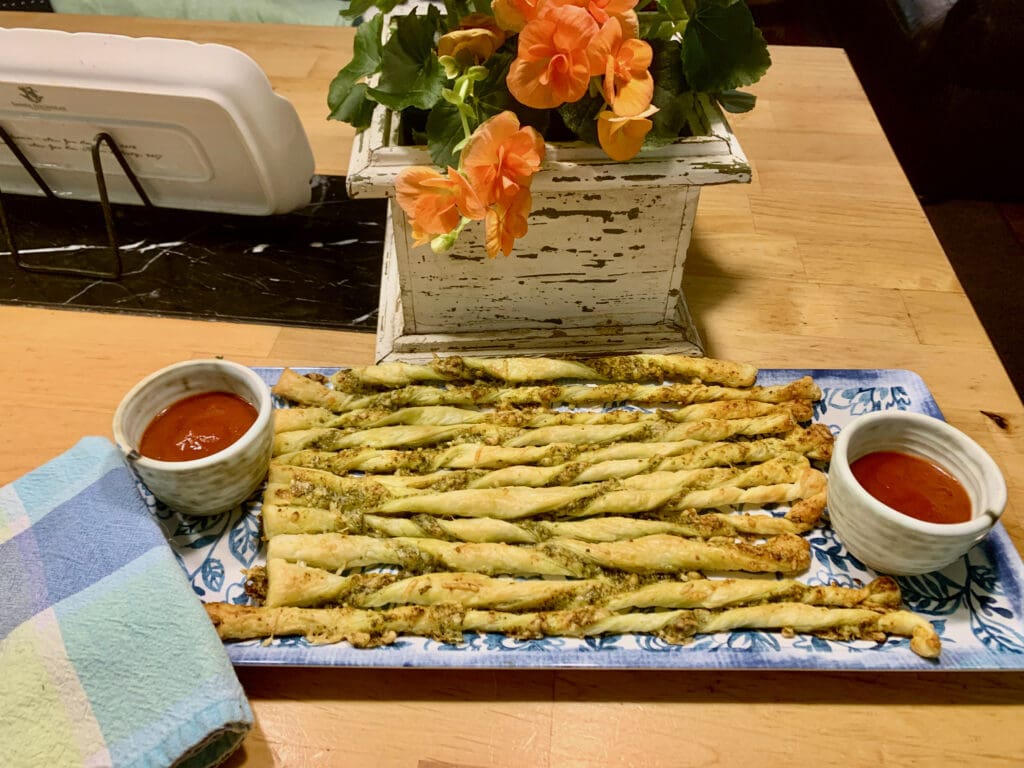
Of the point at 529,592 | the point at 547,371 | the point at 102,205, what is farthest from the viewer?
the point at 102,205

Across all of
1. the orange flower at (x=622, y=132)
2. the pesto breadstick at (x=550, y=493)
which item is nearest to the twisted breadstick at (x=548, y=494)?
the pesto breadstick at (x=550, y=493)

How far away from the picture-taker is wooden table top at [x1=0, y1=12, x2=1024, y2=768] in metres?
0.69

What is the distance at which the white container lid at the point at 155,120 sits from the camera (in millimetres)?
966

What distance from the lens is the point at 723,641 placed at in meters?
0.73

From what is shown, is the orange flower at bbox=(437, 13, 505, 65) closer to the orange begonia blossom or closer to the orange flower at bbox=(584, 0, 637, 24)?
the orange begonia blossom

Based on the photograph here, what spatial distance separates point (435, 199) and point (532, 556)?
14.7 inches

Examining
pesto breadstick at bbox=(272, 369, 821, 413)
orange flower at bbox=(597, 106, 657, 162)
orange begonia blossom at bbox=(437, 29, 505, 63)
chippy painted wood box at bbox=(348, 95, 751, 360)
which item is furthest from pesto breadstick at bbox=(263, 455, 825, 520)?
orange begonia blossom at bbox=(437, 29, 505, 63)

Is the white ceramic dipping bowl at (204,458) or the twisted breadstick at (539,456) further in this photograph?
the twisted breadstick at (539,456)

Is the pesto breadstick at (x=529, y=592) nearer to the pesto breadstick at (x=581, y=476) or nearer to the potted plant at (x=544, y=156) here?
the pesto breadstick at (x=581, y=476)

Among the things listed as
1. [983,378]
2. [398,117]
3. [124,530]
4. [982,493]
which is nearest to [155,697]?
[124,530]

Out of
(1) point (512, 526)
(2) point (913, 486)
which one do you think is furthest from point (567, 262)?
(2) point (913, 486)

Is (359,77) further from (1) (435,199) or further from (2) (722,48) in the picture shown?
(2) (722,48)

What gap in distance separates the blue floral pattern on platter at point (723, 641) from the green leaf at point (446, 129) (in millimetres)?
428

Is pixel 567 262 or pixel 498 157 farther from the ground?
pixel 498 157
